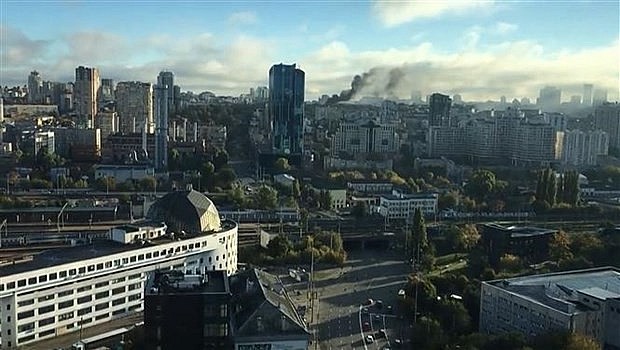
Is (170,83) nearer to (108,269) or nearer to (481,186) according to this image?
(481,186)

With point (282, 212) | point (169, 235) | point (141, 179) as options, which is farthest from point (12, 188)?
point (169, 235)

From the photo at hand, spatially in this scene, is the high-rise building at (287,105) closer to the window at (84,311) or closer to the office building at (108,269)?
the office building at (108,269)

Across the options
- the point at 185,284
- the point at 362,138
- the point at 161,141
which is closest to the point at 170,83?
the point at 362,138

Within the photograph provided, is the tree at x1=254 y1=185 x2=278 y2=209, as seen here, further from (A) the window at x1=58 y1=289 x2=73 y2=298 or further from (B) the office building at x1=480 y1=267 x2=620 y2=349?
(A) the window at x1=58 y1=289 x2=73 y2=298

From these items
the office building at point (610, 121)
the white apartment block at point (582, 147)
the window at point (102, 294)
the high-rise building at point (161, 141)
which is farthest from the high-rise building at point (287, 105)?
the window at point (102, 294)

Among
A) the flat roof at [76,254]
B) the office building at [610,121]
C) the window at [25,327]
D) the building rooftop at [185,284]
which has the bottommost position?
the window at [25,327]

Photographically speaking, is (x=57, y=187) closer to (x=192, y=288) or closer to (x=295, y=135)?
(x=295, y=135)
